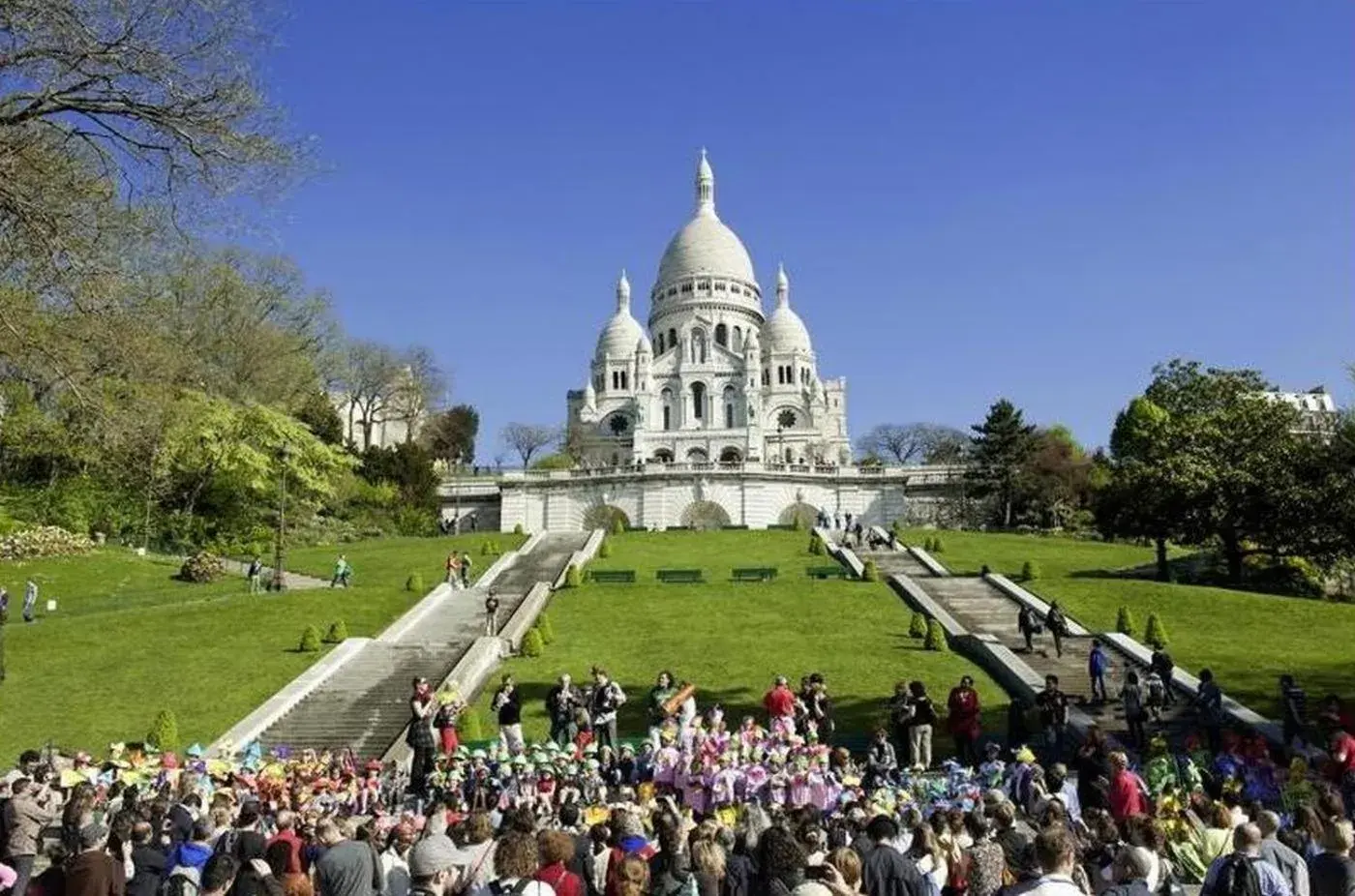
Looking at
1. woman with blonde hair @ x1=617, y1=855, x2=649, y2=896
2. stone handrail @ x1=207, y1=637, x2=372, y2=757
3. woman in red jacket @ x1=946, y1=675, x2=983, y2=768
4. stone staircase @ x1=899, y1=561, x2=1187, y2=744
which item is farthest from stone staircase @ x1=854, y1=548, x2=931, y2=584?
woman with blonde hair @ x1=617, y1=855, x2=649, y2=896

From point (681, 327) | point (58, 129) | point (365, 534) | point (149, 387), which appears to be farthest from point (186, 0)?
point (681, 327)

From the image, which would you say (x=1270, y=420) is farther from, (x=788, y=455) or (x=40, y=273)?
(x=788, y=455)

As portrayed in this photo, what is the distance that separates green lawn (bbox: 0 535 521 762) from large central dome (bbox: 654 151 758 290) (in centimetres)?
8045

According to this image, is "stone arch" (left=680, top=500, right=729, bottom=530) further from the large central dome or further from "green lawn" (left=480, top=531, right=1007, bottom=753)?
the large central dome

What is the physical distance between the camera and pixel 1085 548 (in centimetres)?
4897

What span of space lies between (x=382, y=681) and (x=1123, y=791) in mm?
17564

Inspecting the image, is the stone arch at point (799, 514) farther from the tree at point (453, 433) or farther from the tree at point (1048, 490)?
the tree at point (453, 433)

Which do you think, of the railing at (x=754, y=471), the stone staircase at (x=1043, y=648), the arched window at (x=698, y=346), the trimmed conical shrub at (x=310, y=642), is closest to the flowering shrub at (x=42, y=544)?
the trimmed conical shrub at (x=310, y=642)

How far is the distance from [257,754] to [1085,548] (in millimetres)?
40428

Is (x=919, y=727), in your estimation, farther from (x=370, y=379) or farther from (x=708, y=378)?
(x=708, y=378)

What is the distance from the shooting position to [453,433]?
9712cm

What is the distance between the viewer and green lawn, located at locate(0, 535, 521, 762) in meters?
21.9

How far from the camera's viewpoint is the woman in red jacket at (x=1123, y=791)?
11.2 m

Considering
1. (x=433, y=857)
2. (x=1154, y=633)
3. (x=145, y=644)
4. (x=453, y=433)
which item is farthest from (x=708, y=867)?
(x=453, y=433)
